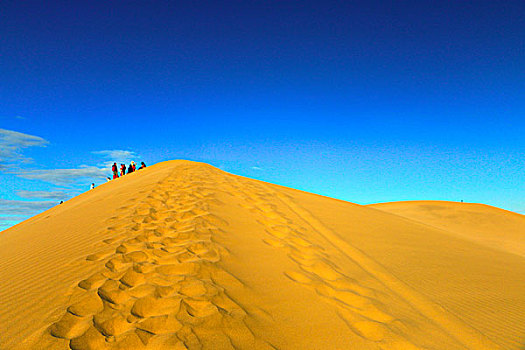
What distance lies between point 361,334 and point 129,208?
6166 mm

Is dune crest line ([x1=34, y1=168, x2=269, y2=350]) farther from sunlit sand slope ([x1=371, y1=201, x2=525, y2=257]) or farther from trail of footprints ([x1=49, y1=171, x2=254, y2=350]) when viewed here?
sunlit sand slope ([x1=371, y1=201, x2=525, y2=257])

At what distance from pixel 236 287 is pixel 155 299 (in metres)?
0.98

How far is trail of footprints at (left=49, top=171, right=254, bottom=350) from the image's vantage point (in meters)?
2.49

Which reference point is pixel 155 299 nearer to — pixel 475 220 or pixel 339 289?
pixel 339 289

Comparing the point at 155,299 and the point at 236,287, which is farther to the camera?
the point at 236,287

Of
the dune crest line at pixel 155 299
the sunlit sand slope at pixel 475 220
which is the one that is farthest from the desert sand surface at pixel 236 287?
the sunlit sand slope at pixel 475 220

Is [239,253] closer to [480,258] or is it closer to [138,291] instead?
[138,291]

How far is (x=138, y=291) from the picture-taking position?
3221mm

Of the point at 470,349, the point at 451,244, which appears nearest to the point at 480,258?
the point at 451,244

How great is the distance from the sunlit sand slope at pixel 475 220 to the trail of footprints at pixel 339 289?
1410cm

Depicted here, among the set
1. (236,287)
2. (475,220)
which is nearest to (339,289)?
(236,287)

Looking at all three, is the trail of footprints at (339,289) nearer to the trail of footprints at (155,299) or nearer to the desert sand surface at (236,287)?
the desert sand surface at (236,287)

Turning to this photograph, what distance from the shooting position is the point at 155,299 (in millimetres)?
3066

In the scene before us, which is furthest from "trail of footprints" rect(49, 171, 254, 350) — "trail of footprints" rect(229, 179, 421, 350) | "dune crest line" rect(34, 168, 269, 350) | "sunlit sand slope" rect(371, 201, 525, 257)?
"sunlit sand slope" rect(371, 201, 525, 257)
